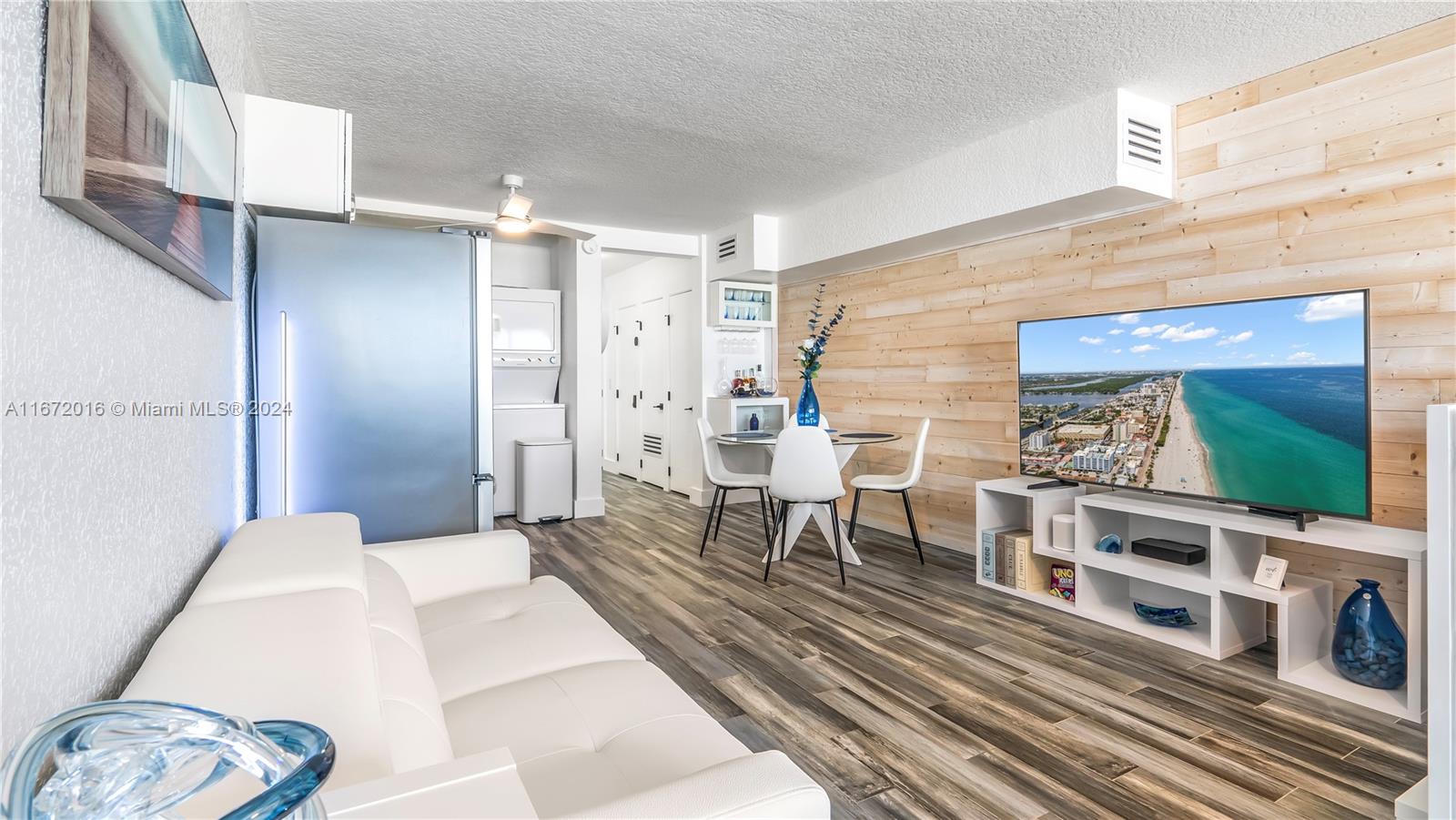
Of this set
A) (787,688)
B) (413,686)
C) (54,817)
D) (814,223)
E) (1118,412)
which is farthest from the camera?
(814,223)

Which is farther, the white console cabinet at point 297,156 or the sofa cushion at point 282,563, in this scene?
the white console cabinet at point 297,156

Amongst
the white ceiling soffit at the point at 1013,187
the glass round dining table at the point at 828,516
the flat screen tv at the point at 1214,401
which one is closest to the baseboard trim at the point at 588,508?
the glass round dining table at the point at 828,516

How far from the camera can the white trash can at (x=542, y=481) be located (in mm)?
5414

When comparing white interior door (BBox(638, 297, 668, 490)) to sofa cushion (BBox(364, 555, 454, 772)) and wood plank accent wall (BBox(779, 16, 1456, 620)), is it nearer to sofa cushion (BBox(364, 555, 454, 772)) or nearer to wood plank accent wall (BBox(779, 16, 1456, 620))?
wood plank accent wall (BBox(779, 16, 1456, 620))

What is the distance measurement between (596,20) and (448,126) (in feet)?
4.60

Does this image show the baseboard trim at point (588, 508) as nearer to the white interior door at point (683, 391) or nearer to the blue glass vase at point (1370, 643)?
the white interior door at point (683, 391)

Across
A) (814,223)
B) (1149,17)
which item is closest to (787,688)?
(1149,17)

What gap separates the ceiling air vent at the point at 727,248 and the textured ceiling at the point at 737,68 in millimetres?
1555

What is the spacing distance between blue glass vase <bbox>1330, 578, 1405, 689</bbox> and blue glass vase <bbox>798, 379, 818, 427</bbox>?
2.86 m

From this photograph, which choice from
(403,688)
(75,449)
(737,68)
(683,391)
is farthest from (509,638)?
(683,391)

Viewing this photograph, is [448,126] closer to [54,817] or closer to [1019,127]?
[1019,127]

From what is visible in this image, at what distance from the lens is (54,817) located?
0.39 metres

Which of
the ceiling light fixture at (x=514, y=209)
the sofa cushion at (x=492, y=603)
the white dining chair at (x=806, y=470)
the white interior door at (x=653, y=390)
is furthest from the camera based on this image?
the white interior door at (x=653, y=390)

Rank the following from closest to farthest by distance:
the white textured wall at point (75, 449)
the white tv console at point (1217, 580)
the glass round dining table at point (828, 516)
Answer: the white textured wall at point (75, 449), the white tv console at point (1217, 580), the glass round dining table at point (828, 516)
